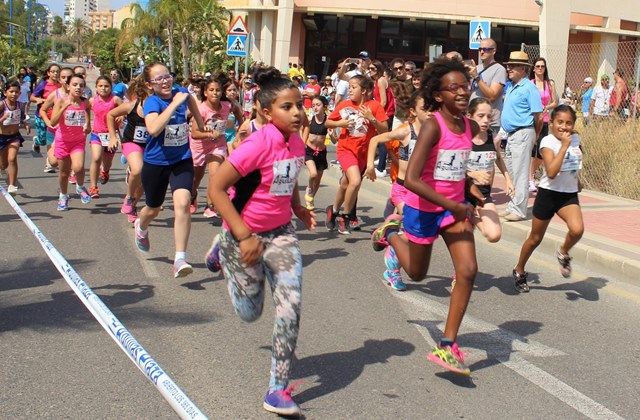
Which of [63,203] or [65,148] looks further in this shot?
[65,148]

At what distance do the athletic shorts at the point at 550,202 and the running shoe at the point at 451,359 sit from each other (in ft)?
9.02

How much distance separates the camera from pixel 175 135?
26.1ft

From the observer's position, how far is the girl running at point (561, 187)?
7168mm

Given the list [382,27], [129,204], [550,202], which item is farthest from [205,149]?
[382,27]

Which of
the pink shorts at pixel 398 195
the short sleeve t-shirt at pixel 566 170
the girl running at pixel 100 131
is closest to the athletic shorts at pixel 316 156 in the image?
the pink shorts at pixel 398 195

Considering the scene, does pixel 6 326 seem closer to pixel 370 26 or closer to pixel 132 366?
pixel 132 366

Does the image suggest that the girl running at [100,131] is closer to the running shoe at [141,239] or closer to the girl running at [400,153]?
the running shoe at [141,239]

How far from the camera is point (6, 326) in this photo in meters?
5.97

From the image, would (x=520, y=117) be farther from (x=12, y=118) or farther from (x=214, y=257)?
(x=214, y=257)

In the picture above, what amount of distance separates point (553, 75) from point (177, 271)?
15.6 metres

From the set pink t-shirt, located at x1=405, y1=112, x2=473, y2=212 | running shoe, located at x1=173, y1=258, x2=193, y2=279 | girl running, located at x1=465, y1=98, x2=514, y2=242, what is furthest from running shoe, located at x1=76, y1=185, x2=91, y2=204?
pink t-shirt, located at x1=405, y1=112, x2=473, y2=212

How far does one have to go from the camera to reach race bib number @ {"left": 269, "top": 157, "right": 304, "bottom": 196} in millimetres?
4598

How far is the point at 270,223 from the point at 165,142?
3.49 meters

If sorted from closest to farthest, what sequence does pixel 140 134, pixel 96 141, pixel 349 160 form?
pixel 140 134 → pixel 349 160 → pixel 96 141
